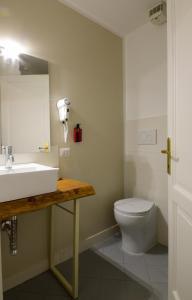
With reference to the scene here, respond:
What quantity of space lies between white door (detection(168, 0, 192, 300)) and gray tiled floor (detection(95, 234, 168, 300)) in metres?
0.34

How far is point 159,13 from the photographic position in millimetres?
1896

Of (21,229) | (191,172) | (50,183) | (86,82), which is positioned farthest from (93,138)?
(191,172)

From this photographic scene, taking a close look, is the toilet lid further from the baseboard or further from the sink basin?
the sink basin

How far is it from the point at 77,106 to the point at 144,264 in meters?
1.62

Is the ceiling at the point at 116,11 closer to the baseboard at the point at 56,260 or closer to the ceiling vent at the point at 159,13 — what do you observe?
the ceiling vent at the point at 159,13

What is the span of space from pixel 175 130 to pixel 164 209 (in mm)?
1203

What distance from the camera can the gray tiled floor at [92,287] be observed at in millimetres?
1460

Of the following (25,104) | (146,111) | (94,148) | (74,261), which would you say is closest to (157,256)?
(74,261)

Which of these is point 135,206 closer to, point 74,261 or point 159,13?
point 74,261

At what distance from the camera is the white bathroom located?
3.83 ft

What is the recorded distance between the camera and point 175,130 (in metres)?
1.17

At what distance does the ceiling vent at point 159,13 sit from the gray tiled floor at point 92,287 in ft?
7.83

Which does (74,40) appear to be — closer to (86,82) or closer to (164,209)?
(86,82)

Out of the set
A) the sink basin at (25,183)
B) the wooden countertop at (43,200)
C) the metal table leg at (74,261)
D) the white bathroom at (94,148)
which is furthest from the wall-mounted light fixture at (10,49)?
the metal table leg at (74,261)
